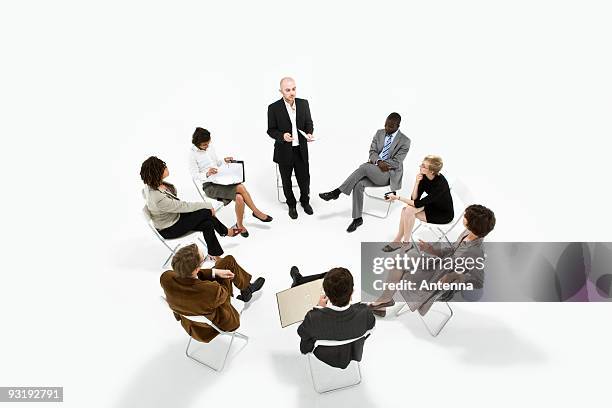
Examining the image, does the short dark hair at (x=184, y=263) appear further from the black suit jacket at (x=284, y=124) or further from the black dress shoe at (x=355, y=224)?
the black dress shoe at (x=355, y=224)

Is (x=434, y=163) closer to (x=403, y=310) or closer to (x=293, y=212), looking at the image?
(x=403, y=310)

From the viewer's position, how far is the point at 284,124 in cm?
456

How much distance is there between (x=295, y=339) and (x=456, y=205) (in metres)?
2.83

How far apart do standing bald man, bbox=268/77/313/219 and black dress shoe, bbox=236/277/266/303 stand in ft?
4.06

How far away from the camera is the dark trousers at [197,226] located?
3.96 meters

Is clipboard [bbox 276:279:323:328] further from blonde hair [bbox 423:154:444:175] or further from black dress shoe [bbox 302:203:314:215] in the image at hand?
black dress shoe [bbox 302:203:314:215]

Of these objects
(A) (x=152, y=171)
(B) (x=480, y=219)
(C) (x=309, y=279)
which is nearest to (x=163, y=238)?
(A) (x=152, y=171)

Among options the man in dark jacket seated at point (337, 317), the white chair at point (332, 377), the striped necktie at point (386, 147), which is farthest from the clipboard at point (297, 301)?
the striped necktie at point (386, 147)

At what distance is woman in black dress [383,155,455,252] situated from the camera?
3893mm

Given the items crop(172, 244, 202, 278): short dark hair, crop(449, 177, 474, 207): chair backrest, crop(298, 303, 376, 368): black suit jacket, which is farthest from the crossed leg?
crop(172, 244, 202, 278): short dark hair
